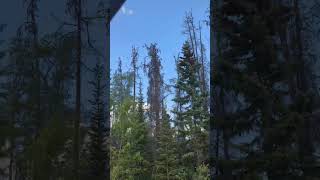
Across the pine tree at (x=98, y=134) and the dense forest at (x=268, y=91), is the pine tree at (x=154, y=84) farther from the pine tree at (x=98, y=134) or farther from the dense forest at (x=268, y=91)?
the dense forest at (x=268, y=91)

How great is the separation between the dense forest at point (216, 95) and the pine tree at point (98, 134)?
2 centimetres

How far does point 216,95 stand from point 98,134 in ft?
7.12

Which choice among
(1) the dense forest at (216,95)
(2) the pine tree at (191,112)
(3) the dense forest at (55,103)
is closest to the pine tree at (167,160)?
(2) the pine tree at (191,112)

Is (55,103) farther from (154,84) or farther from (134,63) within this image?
(154,84)

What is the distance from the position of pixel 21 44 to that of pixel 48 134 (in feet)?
4.70

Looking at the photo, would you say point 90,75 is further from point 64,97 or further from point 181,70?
point 181,70

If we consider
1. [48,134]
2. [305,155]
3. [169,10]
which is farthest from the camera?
[169,10]

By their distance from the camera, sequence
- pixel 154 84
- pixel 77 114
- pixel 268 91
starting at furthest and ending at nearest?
pixel 154 84, pixel 77 114, pixel 268 91

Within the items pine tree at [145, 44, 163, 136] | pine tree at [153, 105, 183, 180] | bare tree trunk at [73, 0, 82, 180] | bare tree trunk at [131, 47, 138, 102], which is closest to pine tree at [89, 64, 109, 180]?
bare tree trunk at [73, 0, 82, 180]

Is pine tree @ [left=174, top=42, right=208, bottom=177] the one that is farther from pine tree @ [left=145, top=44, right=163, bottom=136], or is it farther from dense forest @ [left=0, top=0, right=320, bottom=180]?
dense forest @ [left=0, top=0, right=320, bottom=180]

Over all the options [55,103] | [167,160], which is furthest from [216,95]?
[167,160]

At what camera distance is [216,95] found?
930 centimetres

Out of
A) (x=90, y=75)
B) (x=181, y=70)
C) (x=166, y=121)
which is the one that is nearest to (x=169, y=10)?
(x=181, y=70)

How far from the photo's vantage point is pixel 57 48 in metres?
8.41
